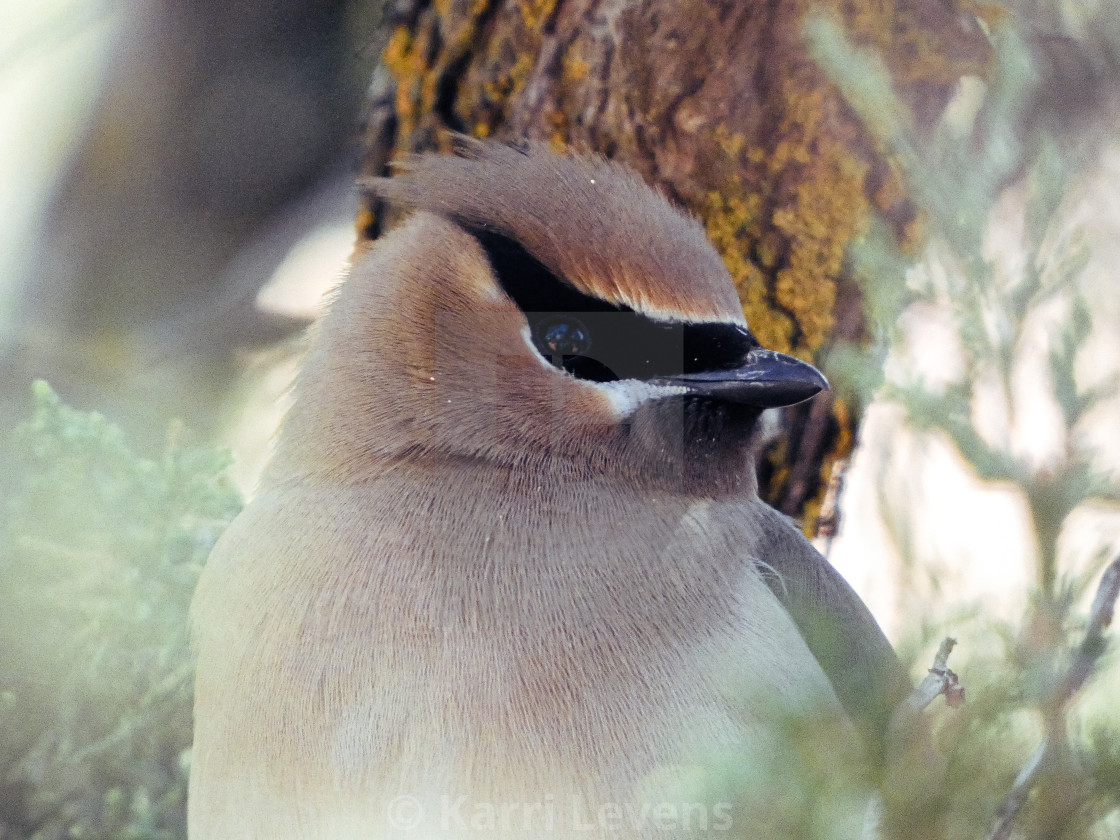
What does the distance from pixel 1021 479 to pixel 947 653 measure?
0.20 meters

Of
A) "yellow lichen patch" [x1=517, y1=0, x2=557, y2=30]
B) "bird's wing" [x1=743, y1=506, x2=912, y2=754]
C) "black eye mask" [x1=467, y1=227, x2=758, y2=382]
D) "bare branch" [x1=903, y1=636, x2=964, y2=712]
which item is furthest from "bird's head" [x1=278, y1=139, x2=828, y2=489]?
"bare branch" [x1=903, y1=636, x2=964, y2=712]

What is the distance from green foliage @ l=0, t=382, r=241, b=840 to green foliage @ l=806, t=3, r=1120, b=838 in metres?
0.91

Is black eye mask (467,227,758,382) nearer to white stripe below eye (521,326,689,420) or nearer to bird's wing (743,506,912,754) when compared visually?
white stripe below eye (521,326,689,420)

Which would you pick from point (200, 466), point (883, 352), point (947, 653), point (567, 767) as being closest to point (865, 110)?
point (883, 352)

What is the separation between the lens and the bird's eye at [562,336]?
111 cm

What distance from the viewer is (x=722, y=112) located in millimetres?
1366

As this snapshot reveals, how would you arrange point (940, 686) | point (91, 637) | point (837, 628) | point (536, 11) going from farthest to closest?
point (536, 11), point (91, 637), point (837, 628), point (940, 686)

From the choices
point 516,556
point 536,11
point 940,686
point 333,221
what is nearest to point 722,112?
point 536,11

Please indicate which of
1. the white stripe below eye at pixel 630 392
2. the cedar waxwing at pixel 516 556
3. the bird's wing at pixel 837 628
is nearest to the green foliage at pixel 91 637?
the cedar waxwing at pixel 516 556

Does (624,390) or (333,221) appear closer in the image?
(624,390)

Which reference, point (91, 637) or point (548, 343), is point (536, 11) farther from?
point (91, 637)

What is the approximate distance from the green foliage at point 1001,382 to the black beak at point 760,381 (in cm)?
6

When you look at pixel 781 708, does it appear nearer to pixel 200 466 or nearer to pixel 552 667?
pixel 552 667

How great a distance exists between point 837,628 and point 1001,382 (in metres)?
0.30
